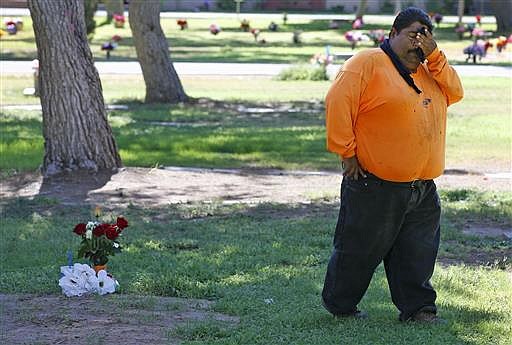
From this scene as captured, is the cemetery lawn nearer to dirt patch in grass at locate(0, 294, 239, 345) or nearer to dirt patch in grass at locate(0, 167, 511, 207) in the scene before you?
dirt patch in grass at locate(0, 294, 239, 345)

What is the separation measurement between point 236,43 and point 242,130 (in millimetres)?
26744

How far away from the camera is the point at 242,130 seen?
17.0 meters

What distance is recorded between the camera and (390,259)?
19.3ft

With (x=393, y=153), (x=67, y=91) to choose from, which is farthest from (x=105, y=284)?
(x=67, y=91)

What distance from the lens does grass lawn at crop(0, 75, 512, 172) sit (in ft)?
45.9

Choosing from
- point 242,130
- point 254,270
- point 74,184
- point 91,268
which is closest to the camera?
point 91,268

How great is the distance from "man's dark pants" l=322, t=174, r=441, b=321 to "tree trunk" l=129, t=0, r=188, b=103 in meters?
15.8

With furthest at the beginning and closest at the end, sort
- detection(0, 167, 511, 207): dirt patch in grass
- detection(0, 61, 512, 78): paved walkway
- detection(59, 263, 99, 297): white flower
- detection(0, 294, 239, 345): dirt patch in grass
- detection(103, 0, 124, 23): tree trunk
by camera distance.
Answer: detection(103, 0, 124, 23): tree trunk
detection(0, 61, 512, 78): paved walkway
detection(0, 167, 511, 207): dirt patch in grass
detection(59, 263, 99, 297): white flower
detection(0, 294, 239, 345): dirt patch in grass

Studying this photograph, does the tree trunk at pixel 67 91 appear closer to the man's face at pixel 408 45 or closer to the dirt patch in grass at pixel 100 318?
the dirt patch in grass at pixel 100 318

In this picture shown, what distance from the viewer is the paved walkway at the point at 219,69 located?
29.1 m

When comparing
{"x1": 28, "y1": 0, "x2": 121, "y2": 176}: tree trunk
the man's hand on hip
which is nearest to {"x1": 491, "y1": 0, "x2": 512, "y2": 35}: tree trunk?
{"x1": 28, "y1": 0, "x2": 121, "y2": 176}: tree trunk

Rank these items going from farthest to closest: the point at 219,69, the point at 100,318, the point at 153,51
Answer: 1. the point at 219,69
2. the point at 153,51
3. the point at 100,318

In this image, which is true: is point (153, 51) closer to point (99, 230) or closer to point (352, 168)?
point (99, 230)

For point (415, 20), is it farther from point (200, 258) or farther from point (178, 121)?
point (178, 121)
